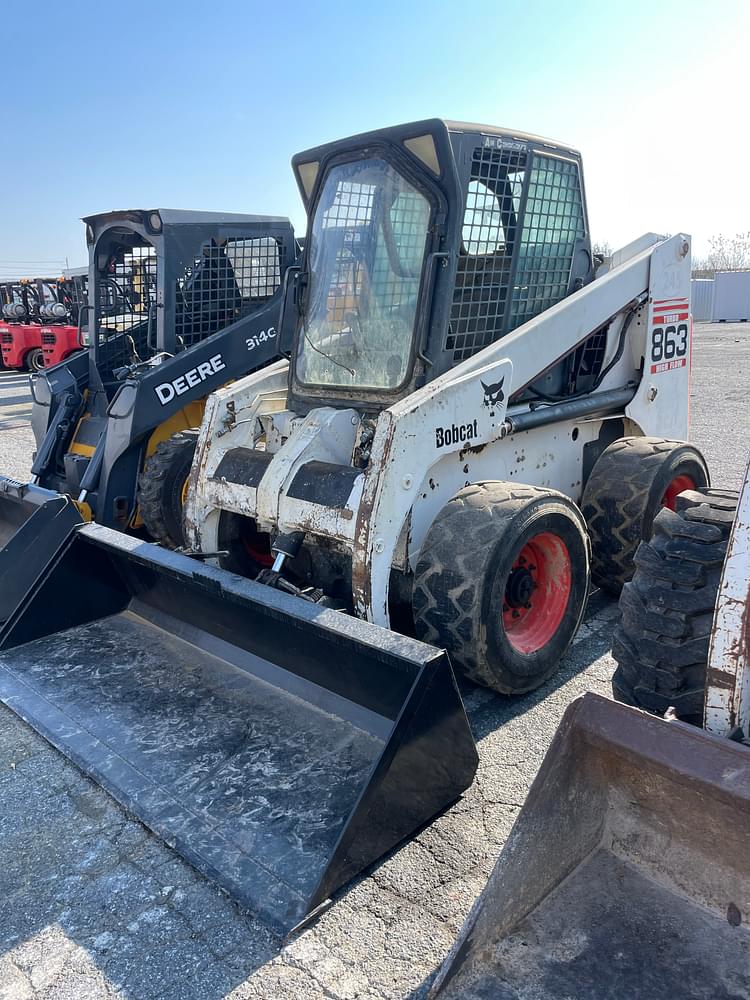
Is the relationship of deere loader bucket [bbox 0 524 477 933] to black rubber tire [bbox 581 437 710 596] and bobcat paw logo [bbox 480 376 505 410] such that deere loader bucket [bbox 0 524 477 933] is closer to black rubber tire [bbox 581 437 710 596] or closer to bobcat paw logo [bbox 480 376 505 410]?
bobcat paw logo [bbox 480 376 505 410]

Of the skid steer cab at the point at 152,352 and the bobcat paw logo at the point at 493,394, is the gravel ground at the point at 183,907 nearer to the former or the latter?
the bobcat paw logo at the point at 493,394

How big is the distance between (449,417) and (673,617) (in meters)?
1.42

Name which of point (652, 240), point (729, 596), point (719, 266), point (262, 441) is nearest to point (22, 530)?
point (262, 441)

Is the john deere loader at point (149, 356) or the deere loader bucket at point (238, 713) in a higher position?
the john deere loader at point (149, 356)

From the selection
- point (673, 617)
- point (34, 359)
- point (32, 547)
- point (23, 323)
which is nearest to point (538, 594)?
point (673, 617)

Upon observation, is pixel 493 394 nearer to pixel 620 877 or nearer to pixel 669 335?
pixel 669 335

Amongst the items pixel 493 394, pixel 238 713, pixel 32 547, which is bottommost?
pixel 238 713

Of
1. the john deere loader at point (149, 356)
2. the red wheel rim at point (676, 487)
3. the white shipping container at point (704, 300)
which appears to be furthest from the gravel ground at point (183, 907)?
the white shipping container at point (704, 300)

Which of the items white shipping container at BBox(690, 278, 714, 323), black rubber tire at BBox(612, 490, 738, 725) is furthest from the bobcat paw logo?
white shipping container at BBox(690, 278, 714, 323)

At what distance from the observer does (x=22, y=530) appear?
401 centimetres

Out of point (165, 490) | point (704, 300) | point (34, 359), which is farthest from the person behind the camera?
point (704, 300)

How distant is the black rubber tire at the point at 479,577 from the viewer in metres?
3.24

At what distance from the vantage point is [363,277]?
400 cm

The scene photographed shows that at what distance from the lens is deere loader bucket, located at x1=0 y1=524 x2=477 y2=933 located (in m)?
2.49
